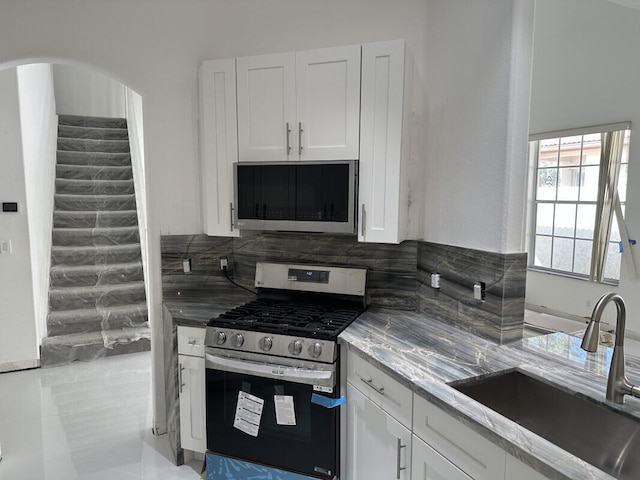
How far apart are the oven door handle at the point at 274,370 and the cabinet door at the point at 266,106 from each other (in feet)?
3.59

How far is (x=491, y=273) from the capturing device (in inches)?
77.4

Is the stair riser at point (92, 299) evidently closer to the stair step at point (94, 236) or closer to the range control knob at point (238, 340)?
the stair step at point (94, 236)

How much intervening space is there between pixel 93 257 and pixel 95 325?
0.86 metres

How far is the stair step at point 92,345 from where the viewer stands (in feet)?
12.8

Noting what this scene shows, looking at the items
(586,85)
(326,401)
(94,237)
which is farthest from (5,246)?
(586,85)

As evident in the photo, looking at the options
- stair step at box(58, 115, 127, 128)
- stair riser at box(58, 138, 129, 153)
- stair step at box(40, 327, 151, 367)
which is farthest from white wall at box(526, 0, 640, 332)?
stair step at box(58, 115, 127, 128)

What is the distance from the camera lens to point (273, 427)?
211cm

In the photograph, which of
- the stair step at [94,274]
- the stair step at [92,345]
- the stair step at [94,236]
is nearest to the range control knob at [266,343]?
the stair step at [92,345]

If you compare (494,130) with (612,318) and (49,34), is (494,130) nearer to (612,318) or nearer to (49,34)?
(49,34)

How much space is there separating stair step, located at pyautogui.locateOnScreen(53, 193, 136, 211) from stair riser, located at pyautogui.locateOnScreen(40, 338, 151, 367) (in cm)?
181

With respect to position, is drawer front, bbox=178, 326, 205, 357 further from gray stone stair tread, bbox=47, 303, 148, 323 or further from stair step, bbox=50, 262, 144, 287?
stair step, bbox=50, 262, 144, 287

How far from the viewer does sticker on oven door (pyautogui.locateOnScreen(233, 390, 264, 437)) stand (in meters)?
2.13

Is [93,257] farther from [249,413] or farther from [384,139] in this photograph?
[384,139]

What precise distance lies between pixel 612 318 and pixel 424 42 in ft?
10.9
